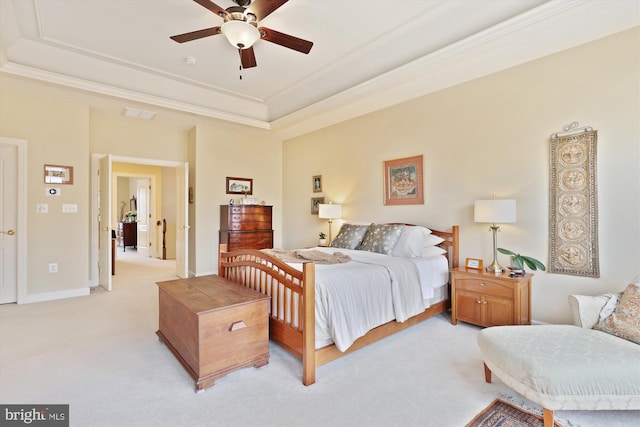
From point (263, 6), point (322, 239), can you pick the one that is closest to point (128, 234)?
point (322, 239)

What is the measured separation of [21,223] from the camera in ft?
12.9

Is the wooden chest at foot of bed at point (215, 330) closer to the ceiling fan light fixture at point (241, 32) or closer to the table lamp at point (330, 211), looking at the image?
the ceiling fan light fixture at point (241, 32)

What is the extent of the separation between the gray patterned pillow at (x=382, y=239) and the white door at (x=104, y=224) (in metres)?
3.73

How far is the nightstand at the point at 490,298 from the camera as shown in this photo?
2.83 metres

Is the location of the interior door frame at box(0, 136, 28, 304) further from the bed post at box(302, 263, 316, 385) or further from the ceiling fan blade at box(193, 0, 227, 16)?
the bed post at box(302, 263, 316, 385)

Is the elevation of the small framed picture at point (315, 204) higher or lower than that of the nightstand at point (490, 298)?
higher

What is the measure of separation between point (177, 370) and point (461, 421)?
1.95 m

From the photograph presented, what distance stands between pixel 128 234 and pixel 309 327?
9283 millimetres

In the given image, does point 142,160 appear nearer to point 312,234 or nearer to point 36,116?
point 36,116

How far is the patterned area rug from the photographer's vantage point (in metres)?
1.72

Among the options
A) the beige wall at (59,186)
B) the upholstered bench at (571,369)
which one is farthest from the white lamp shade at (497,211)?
the beige wall at (59,186)

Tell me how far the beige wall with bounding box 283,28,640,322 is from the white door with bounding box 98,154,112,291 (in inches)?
146

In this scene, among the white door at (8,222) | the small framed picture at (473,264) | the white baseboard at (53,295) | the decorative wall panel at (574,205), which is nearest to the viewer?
the decorative wall panel at (574,205)

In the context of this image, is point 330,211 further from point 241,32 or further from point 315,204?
point 241,32
